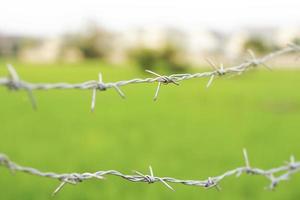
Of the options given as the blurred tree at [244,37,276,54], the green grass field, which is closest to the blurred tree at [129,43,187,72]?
the blurred tree at [244,37,276,54]

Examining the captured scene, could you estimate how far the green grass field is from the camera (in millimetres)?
5391

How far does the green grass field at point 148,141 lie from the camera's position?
5.39m

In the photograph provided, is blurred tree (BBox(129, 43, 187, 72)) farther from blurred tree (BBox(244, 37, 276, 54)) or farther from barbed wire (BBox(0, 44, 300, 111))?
barbed wire (BBox(0, 44, 300, 111))

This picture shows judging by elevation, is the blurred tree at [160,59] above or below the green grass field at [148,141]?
above

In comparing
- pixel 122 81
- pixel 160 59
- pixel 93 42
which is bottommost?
pixel 122 81

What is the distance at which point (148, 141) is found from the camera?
8.89m

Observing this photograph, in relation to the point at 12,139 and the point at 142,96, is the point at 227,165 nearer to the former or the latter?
the point at 12,139

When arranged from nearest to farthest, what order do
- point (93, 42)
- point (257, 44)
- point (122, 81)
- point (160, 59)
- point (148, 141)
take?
point (122, 81) → point (148, 141) → point (160, 59) → point (257, 44) → point (93, 42)

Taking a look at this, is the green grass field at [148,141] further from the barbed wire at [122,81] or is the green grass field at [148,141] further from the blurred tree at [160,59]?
the blurred tree at [160,59]

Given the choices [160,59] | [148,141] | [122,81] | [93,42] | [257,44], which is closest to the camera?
[122,81]

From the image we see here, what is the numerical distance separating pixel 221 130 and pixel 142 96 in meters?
7.39

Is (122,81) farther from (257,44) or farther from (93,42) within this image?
(93,42)

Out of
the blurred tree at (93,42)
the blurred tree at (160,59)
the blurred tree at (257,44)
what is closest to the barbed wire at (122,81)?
the blurred tree at (160,59)

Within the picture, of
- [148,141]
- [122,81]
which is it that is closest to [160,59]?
[148,141]
